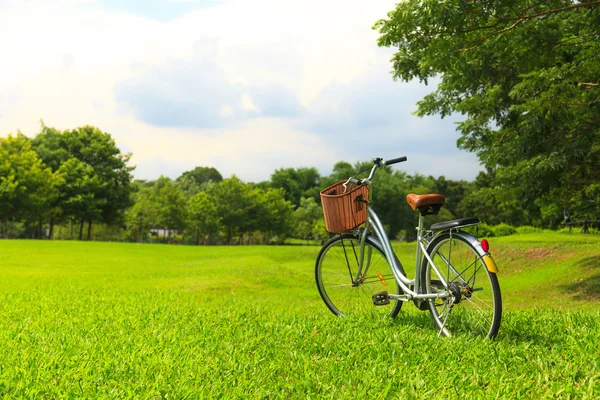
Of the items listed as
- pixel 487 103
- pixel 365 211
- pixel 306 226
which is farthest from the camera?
pixel 306 226

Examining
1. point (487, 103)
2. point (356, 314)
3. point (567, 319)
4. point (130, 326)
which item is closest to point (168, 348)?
point (130, 326)

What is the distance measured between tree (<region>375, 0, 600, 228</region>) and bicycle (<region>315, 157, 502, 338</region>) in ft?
12.9

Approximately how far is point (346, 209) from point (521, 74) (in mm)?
8219

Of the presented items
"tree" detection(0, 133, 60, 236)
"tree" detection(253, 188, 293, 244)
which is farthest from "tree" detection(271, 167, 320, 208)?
"tree" detection(0, 133, 60, 236)

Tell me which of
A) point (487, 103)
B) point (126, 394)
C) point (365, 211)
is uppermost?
point (487, 103)

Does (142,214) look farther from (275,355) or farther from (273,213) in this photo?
(275,355)

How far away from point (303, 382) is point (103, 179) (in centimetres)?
5120

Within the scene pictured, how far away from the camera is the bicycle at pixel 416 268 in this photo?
176 inches

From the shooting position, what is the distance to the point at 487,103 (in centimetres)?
1580

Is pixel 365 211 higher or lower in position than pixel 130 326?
higher

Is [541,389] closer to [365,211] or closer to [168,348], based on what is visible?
[365,211]

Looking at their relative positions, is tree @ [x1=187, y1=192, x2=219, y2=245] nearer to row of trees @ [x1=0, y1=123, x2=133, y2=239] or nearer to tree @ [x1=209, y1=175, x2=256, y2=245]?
tree @ [x1=209, y1=175, x2=256, y2=245]

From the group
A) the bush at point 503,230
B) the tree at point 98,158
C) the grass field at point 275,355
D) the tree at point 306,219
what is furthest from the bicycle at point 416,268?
the tree at point 306,219

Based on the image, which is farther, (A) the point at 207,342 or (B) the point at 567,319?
(B) the point at 567,319
